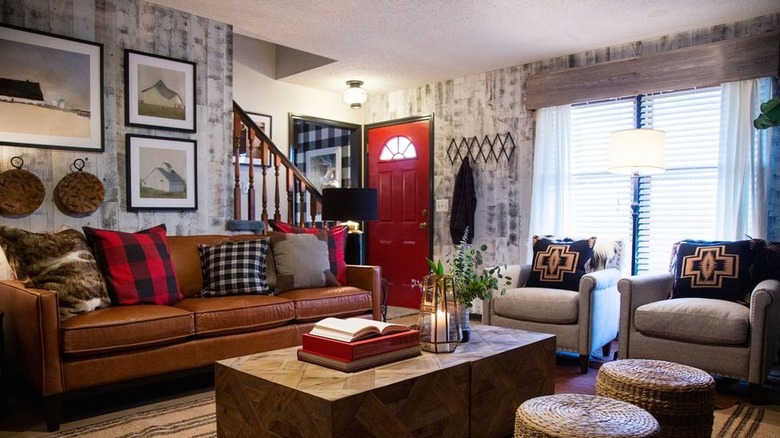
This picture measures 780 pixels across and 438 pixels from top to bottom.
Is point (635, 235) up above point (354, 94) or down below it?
below

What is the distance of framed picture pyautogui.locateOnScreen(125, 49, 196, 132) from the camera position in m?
3.69

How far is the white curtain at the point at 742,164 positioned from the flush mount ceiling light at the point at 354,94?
3234 mm

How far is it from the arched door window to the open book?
12.9 feet

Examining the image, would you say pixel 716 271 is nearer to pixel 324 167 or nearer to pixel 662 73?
pixel 662 73

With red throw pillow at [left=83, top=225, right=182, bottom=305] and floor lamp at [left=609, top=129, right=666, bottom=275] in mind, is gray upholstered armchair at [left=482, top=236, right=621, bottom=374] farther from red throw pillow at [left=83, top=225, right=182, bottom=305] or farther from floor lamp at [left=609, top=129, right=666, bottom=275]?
red throw pillow at [left=83, top=225, right=182, bottom=305]

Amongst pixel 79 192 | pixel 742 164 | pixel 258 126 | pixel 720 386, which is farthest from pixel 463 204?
pixel 79 192

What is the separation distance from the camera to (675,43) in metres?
4.17

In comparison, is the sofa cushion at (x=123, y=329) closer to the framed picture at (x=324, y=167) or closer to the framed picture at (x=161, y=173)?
the framed picture at (x=161, y=173)

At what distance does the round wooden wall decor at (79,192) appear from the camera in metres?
3.34

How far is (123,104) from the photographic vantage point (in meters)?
3.66

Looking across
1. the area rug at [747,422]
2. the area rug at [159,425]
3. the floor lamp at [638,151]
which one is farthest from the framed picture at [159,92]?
the area rug at [747,422]

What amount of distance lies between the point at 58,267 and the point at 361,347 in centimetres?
169

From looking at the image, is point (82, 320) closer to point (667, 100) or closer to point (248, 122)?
point (248, 122)

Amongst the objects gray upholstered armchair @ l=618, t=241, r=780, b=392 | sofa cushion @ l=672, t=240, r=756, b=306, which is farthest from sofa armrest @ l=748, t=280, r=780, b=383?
sofa cushion @ l=672, t=240, r=756, b=306
